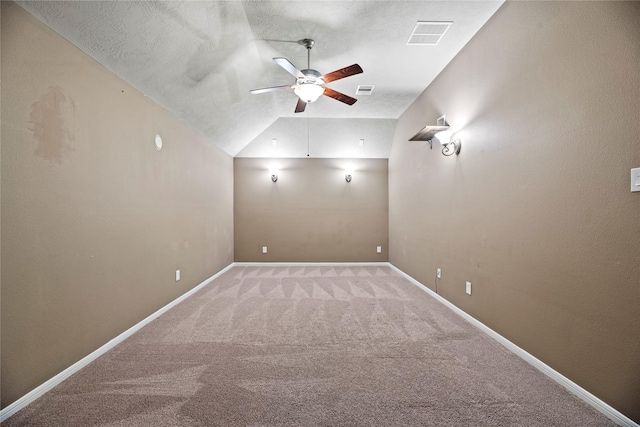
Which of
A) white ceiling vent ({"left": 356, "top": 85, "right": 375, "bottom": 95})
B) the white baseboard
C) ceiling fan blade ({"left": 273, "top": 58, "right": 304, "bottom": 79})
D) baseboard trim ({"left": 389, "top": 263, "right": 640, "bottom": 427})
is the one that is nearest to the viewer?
baseboard trim ({"left": 389, "top": 263, "right": 640, "bottom": 427})

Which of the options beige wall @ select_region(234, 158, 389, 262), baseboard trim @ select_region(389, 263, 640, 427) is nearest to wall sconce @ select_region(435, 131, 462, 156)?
baseboard trim @ select_region(389, 263, 640, 427)

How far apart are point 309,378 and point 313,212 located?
4238mm

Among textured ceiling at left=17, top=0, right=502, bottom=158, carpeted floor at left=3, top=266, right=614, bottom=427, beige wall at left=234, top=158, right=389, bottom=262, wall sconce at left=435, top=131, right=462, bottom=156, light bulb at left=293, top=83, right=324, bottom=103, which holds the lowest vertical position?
carpeted floor at left=3, top=266, right=614, bottom=427

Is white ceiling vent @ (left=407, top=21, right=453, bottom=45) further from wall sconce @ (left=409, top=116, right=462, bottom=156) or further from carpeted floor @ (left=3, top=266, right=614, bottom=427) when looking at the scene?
carpeted floor @ (left=3, top=266, right=614, bottom=427)

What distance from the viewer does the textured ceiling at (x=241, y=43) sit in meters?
1.95

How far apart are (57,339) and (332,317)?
7.42 ft

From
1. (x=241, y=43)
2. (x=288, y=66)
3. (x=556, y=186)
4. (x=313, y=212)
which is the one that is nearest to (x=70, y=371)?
(x=288, y=66)

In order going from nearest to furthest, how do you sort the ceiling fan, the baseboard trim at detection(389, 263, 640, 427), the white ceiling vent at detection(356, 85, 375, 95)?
the baseboard trim at detection(389, 263, 640, 427) → the ceiling fan → the white ceiling vent at detection(356, 85, 375, 95)

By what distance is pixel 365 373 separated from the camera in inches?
74.1

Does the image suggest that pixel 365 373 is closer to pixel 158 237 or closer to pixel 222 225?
pixel 158 237

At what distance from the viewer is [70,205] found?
1875 mm

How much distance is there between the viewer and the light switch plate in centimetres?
134

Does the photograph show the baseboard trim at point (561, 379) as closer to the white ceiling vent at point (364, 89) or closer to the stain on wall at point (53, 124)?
the white ceiling vent at point (364, 89)

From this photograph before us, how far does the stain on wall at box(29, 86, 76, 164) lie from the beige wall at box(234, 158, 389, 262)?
396 centimetres
